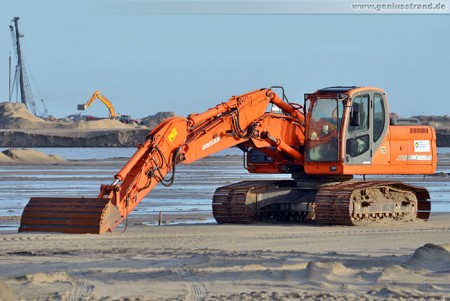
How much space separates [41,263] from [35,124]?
116 metres

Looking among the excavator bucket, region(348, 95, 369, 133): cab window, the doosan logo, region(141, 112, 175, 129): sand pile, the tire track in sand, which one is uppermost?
region(141, 112, 175, 129): sand pile

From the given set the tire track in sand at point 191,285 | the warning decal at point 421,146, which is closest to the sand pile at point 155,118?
the warning decal at point 421,146

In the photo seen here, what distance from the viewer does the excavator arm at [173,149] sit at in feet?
59.6

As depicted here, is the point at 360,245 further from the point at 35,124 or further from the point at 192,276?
the point at 35,124

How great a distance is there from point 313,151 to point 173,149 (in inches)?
129

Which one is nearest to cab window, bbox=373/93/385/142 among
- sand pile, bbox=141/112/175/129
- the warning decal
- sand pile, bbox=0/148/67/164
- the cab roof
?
the cab roof

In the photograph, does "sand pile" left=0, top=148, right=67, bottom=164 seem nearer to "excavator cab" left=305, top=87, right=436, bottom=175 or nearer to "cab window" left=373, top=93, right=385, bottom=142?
"excavator cab" left=305, top=87, right=436, bottom=175

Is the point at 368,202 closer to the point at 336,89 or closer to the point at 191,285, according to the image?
the point at 336,89

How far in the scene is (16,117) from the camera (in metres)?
128

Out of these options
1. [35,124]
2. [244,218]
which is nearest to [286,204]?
[244,218]

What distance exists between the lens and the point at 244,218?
21.3 metres

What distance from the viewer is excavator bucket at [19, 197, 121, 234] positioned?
18.0 m

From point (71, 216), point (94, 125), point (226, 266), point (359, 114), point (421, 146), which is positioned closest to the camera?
point (226, 266)

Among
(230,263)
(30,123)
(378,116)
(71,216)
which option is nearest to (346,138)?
(378,116)
